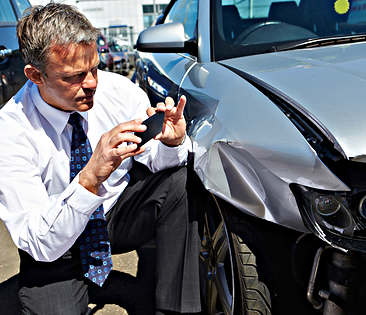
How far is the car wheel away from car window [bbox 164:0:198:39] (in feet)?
3.12

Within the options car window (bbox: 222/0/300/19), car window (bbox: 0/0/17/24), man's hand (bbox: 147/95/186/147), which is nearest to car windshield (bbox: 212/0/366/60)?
car window (bbox: 222/0/300/19)

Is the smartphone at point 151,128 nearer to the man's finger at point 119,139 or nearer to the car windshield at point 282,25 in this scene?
the man's finger at point 119,139

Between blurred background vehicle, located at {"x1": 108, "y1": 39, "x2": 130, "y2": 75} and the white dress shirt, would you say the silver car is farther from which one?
blurred background vehicle, located at {"x1": 108, "y1": 39, "x2": 130, "y2": 75}

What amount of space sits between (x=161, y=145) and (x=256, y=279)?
0.63 meters

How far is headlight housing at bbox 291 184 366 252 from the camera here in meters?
0.95

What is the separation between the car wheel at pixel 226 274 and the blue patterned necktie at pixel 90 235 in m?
0.38

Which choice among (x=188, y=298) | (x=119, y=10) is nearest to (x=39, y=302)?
(x=188, y=298)

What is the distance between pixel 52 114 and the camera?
153cm

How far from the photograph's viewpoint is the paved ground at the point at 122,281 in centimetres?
200

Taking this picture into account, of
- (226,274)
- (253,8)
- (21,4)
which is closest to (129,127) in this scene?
(226,274)

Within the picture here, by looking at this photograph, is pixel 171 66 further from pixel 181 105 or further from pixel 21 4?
pixel 21 4

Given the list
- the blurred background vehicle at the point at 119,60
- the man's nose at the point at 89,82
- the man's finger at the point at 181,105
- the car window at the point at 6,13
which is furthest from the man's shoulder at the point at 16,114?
the blurred background vehicle at the point at 119,60

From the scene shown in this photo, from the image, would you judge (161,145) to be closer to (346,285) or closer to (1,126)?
(1,126)

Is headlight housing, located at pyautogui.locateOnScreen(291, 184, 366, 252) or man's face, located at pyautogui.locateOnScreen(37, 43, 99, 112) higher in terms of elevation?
man's face, located at pyautogui.locateOnScreen(37, 43, 99, 112)
